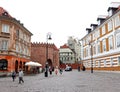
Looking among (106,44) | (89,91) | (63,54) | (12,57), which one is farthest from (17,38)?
(63,54)

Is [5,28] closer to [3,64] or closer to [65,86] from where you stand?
[3,64]

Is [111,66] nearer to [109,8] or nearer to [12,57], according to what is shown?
[109,8]

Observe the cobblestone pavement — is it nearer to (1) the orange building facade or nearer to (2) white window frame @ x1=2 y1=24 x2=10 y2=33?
(1) the orange building facade

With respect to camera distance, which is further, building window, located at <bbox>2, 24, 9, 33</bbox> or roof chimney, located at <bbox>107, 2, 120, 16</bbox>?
roof chimney, located at <bbox>107, 2, 120, 16</bbox>

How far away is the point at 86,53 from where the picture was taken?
62594 mm

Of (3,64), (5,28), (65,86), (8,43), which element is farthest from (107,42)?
(65,86)

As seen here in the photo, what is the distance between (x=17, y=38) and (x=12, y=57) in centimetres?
531

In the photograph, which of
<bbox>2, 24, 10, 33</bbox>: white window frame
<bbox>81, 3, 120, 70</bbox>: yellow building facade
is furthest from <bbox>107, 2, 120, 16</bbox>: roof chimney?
<bbox>2, 24, 10, 33</bbox>: white window frame

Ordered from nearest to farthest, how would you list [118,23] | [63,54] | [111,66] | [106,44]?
[118,23] < [111,66] < [106,44] < [63,54]

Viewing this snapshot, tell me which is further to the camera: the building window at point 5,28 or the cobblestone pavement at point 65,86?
the building window at point 5,28

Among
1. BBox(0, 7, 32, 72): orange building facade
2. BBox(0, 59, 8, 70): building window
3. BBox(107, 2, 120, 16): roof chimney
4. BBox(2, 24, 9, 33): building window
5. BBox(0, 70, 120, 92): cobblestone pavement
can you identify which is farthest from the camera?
BBox(107, 2, 120, 16): roof chimney

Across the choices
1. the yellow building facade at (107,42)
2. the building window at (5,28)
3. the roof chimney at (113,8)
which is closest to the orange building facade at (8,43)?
the building window at (5,28)

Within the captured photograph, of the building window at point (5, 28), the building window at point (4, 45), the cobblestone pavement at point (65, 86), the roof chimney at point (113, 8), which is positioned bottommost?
the cobblestone pavement at point (65, 86)

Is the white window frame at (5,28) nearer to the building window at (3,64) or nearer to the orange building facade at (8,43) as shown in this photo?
the orange building facade at (8,43)
